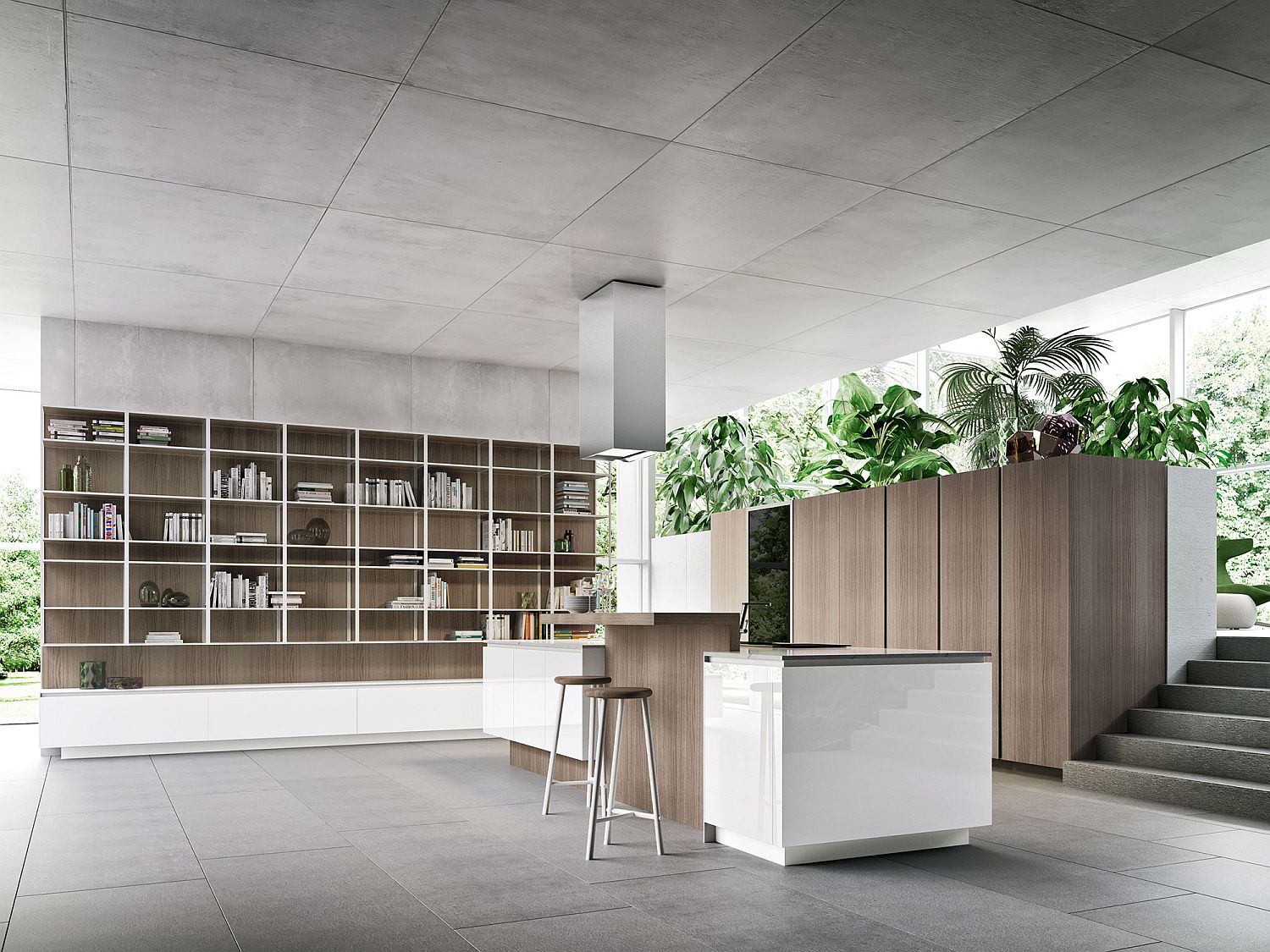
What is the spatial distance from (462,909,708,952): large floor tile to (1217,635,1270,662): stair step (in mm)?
5189

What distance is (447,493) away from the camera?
9.46 meters

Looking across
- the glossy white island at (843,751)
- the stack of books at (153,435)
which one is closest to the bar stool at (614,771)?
the glossy white island at (843,751)

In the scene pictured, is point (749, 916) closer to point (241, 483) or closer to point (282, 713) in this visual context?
point (282, 713)

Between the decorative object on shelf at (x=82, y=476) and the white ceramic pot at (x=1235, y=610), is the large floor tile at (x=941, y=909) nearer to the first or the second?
the white ceramic pot at (x=1235, y=610)

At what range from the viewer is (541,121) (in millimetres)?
4691

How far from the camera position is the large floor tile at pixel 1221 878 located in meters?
3.98

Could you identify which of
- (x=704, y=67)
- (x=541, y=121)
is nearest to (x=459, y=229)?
(x=541, y=121)

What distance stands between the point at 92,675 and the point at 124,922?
485 centimetres

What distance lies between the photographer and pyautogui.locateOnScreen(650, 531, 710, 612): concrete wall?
1158 centimetres

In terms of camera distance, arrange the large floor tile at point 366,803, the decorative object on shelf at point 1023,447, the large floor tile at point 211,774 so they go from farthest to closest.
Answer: the decorative object on shelf at point 1023,447, the large floor tile at point 211,774, the large floor tile at point 366,803

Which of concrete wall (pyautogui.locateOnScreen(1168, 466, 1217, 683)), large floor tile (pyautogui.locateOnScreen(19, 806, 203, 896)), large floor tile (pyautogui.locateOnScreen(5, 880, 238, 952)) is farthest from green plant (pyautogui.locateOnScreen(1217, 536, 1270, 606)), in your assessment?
large floor tile (pyautogui.locateOnScreen(5, 880, 238, 952))

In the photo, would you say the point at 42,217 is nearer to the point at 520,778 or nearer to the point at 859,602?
the point at 520,778

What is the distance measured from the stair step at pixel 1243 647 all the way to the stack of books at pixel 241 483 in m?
7.07

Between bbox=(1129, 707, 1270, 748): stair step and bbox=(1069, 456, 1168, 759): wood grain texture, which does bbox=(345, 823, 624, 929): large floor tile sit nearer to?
bbox=(1069, 456, 1168, 759): wood grain texture
